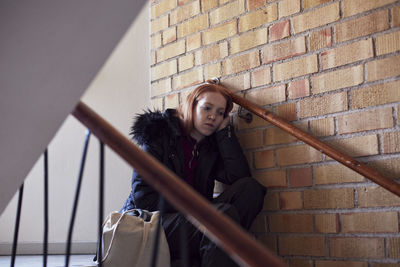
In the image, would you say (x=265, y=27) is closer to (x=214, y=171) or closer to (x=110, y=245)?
(x=214, y=171)

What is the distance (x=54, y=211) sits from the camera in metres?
3.43

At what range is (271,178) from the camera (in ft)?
6.84

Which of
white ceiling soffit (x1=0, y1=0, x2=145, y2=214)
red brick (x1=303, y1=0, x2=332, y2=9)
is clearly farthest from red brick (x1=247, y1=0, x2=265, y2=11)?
white ceiling soffit (x1=0, y1=0, x2=145, y2=214)

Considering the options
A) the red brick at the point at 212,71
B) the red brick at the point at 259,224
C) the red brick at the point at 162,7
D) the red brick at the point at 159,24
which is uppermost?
the red brick at the point at 162,7

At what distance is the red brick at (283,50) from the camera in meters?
2.01

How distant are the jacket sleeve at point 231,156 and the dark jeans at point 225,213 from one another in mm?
66

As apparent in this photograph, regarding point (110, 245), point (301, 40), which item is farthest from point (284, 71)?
point (110, 245)

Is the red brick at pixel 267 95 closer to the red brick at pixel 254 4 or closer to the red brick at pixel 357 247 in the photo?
the red brick at pixel 254 4

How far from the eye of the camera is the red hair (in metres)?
2.20

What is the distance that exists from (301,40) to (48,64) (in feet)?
4.11

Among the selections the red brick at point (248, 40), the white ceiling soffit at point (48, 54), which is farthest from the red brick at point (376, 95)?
the white ceiling soffit at point (48, 54)

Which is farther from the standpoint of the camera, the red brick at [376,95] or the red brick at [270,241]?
the red brick at [270,241]

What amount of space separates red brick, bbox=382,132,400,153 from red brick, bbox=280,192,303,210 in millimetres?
390

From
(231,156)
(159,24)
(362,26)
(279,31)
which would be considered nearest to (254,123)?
(231,156)
